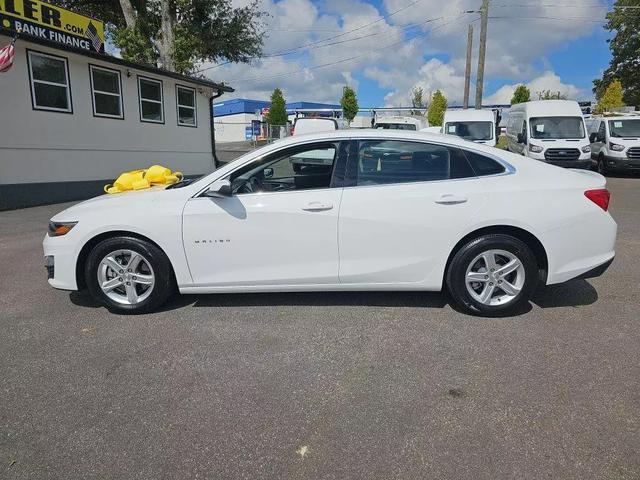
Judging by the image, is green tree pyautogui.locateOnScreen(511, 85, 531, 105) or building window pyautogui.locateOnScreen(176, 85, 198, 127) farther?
green tree pyautogui.locateOnScreen(511, 85, 531, 105)

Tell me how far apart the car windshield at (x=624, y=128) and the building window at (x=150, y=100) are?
15.2 metres

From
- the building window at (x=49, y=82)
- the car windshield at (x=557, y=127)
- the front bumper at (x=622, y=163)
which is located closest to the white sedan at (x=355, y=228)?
the building window at (x=49, y=82)

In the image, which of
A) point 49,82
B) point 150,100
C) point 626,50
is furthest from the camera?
point 626,50

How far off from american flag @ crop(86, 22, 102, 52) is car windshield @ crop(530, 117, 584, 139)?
13958mm

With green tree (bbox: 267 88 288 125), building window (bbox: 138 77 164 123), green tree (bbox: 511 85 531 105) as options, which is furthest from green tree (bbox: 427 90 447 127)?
building window (bbox: 138 77 164 123)

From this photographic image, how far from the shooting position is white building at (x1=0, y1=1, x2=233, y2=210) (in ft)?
32.9

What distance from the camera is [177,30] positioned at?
1991cm

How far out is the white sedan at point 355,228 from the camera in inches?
149

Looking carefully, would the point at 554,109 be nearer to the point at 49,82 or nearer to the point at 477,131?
the point at 477,131

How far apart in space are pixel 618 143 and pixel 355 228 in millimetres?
15761

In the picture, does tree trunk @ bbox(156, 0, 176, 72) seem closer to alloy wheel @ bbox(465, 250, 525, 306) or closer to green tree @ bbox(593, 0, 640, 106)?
alloy wheel @ bbox(465, 250, 525, 306)

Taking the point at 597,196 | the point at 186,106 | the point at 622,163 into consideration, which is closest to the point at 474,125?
the point at 622,163

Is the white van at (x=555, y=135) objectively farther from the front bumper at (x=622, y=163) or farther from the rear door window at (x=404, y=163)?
the rear door window at (x=404, y=163)

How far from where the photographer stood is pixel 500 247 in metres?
3.83
